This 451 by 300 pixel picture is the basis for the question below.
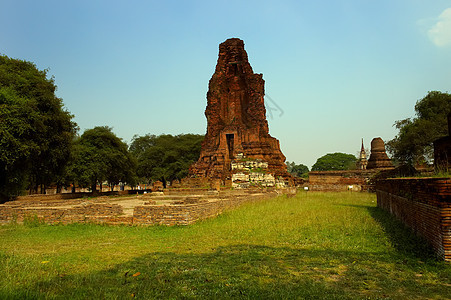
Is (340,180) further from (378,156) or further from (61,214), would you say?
(61,214)

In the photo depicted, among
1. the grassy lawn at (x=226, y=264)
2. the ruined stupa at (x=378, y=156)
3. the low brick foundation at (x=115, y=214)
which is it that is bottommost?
the grassy lawn at (x=226, y=264)

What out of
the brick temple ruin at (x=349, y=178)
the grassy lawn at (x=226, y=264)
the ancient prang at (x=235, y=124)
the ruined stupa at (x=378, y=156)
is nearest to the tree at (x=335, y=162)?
the ruined stupa at (x=378, y=156)

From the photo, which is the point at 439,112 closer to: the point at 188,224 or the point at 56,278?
the point at 188,224

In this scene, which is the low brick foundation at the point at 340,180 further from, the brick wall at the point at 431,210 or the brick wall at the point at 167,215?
the brick wall at the point at 431,210

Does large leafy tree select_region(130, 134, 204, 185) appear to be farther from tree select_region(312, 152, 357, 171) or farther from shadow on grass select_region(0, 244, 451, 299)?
tree select_region(312, 152, 357, 171)

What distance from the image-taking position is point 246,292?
4.10 m

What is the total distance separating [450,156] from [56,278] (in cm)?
1699

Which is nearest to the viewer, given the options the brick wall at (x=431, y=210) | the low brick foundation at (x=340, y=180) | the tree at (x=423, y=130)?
the brick wall at (x=431, y=210)

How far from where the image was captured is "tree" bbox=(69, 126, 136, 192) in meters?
32.2

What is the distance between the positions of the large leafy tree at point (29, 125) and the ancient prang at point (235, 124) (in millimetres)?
13615

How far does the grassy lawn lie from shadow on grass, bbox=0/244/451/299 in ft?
0.04

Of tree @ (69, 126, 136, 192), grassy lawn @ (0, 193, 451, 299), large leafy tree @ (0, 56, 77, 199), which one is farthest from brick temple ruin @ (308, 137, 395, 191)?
grassy lawn @ (0, 193, 451, 299)

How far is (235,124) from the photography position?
111 feet

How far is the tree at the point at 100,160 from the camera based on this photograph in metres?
32.2
